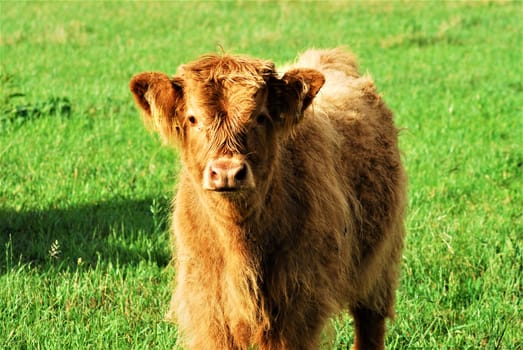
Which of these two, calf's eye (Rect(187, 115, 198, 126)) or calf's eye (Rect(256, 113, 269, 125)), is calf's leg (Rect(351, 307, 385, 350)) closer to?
calf's eye (Rect(256, 113, 269, 125))

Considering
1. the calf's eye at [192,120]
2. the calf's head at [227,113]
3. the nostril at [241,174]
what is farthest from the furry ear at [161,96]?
the nostril at [241,174]

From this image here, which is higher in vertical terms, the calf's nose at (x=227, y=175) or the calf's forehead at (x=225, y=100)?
the calf's forehead at (x=225, y=100)

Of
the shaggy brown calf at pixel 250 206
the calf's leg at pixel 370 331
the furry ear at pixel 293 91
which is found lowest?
the calf's leg at pixel 370 331

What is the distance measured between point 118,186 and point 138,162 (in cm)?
80

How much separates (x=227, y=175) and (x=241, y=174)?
0.06 meters

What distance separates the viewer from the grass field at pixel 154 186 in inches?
201

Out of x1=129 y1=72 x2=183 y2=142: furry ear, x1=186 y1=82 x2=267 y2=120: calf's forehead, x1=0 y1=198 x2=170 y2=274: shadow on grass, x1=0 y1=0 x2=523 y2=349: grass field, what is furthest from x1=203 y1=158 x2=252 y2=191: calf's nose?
x1=0 y1=198 x2=170 y2=274: shadow on grass

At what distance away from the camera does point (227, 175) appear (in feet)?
11.4

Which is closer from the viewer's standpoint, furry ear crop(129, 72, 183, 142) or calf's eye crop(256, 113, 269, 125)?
calf's eye crop(256, 113, 269, 125)

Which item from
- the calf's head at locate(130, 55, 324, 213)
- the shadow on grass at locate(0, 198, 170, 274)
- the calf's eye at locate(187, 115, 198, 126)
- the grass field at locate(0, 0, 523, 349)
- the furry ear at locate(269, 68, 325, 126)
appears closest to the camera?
the calf's head at locate(130, 55, 324, 213)

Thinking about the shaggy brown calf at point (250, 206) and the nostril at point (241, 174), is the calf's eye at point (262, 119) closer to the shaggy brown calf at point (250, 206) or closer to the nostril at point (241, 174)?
the shaggy brown calf at point (250, 206)

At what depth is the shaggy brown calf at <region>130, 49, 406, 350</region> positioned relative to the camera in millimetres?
3762

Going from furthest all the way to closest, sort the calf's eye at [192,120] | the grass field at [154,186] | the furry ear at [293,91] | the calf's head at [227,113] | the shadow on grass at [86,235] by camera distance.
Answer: the shadow on grass at [86,235]
the grass field at [154,186]
the furry ear at [293,91]
the calf's eye at [192,120]
the calf's head at [227,113]

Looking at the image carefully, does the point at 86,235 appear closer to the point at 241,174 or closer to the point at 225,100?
the point at 225,100
